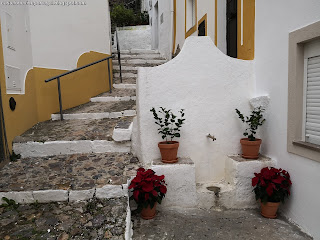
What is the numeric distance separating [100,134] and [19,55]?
5.59 ft

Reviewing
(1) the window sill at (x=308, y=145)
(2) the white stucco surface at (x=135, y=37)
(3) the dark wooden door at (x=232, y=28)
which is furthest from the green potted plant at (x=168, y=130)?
(2) the white stucco surface at (x=135, y=37)

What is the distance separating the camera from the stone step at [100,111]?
15.1 ft

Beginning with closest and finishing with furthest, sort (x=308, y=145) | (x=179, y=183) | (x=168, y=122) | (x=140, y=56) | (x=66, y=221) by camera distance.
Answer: (x=66, y=221), (x=308, y=145), (x=179, y=183), (x=168, y=122), (x=140, y=56)

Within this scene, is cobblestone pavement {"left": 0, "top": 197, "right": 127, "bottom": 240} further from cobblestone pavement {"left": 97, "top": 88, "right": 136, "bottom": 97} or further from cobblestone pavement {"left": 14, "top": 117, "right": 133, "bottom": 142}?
cobblestone pavement {"left": 97, "top": 88, "right": 136, "bottom": 97}

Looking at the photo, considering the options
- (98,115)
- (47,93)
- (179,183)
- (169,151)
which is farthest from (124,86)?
(179,183)

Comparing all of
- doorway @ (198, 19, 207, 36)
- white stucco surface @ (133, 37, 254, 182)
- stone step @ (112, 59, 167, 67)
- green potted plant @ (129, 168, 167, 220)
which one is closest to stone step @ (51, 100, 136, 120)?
white stucco surface @ (133, 37, 254, 182)

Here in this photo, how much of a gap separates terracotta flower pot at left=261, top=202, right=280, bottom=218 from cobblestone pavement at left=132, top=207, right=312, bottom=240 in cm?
6

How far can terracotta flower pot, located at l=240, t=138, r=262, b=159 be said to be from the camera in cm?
314

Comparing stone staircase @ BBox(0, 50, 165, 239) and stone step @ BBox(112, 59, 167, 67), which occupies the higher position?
stone step @ BBox(112, 59, 167, 67)

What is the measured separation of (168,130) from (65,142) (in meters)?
1.53

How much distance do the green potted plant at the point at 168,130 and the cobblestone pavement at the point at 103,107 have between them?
162cm

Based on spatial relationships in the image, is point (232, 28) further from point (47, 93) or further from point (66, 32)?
point (47, 93)

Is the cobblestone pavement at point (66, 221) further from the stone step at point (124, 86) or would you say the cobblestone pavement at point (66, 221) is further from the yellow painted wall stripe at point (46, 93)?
the stone step at point (124, 86)

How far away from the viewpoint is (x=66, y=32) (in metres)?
4.90
